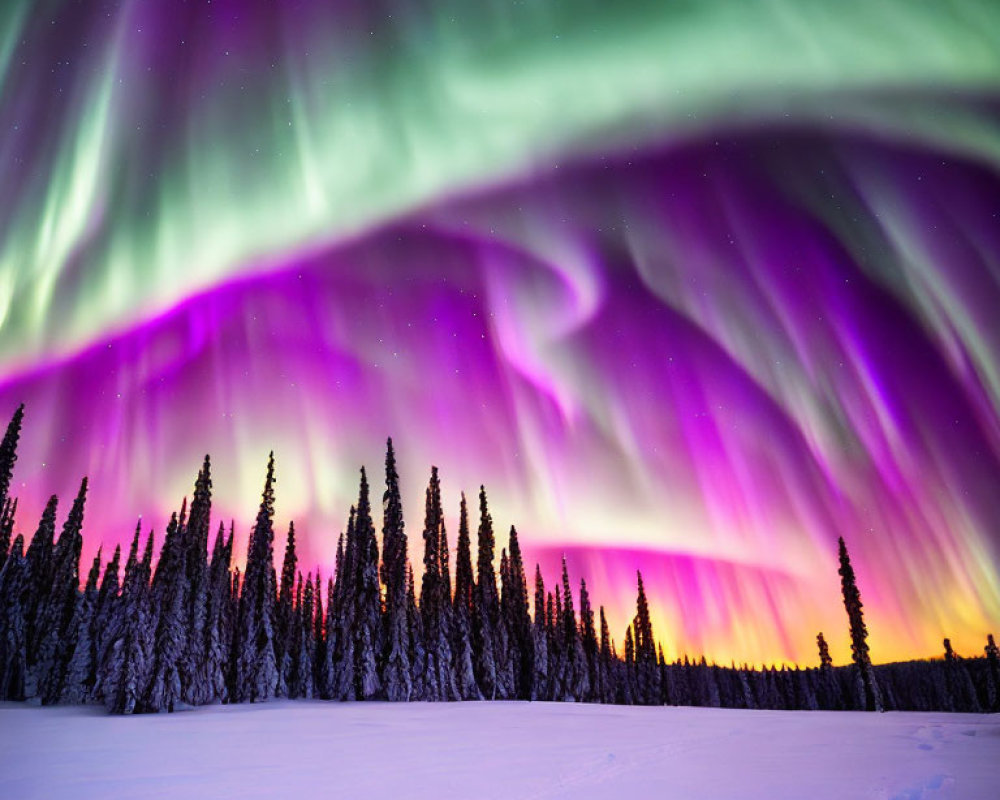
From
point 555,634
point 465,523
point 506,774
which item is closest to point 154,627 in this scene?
point 506,774

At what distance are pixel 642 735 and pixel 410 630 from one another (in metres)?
46.9

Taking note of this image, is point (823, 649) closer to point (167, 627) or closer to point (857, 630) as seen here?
point (857, 630)

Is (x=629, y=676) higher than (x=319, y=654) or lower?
lower

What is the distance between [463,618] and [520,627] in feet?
63.9

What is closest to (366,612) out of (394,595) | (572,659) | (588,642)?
(394,595)

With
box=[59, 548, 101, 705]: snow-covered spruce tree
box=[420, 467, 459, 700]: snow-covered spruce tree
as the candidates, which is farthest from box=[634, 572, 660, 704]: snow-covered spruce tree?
box=[59, 548, 101, 705]: snow-covered spruce tree

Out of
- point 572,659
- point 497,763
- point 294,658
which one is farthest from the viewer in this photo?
point 572,659

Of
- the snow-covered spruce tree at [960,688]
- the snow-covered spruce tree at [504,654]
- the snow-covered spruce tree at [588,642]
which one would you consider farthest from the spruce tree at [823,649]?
the snow-covered spruce tree at [504,654]

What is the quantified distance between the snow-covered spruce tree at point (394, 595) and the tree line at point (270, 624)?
0.17 metres

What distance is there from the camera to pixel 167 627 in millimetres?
31234

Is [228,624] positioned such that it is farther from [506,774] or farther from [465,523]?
[506,774]

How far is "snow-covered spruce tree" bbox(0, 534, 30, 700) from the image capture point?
43125mm

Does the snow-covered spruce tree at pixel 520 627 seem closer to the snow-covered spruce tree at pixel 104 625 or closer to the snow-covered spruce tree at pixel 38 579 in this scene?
the snow-covered spruce tree at pixel 104 625

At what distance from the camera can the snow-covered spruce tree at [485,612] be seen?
205 ft
